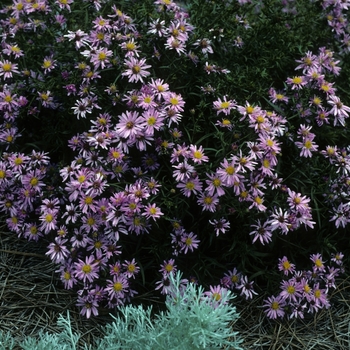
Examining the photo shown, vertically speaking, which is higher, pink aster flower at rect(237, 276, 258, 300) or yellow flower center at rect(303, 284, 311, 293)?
yellow flower center at rect(303, 284, 311, 293)

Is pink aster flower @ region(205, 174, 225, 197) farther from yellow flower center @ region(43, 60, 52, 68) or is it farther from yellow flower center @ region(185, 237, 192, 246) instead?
yellow flower center @ region(43, 60, 52, 68)

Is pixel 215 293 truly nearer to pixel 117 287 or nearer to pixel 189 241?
pixel 189 241

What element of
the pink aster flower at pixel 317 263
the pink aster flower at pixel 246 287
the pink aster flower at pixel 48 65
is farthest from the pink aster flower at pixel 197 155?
the pink aster flower at pixel 48 65

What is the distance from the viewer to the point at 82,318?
259cm

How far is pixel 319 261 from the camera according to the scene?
2.59 meters

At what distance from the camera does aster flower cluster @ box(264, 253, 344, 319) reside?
2.53m

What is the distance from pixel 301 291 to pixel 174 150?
81 cm

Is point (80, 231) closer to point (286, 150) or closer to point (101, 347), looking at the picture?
point (101, 347)

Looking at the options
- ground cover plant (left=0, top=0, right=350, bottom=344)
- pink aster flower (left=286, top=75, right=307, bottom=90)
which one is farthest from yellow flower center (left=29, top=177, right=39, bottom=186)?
pink aster flower (left=286, top=75, right=307, bottom=90)

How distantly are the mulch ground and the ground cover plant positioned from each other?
0.07 metres

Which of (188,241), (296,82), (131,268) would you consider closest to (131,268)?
(131,268)

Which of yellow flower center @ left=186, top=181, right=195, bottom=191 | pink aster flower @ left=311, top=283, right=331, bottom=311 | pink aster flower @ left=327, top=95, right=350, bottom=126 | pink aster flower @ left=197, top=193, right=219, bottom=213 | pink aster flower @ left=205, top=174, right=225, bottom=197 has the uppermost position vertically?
pink aster flower @ left=327, top=95, right=350, bottom=126

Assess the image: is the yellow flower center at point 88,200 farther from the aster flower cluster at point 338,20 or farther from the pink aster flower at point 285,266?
the aster flower cluster at point 338,20

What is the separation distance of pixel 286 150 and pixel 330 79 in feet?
1.55
